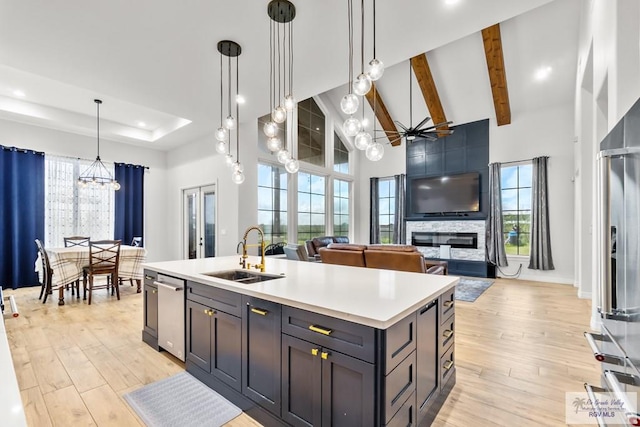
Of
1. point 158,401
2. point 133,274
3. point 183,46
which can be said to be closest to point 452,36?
point 183,46

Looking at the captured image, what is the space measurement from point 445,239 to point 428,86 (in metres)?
3.64

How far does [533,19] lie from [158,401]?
7.36 meters

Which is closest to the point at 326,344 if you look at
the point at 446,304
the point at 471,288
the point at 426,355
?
the point at 426,355

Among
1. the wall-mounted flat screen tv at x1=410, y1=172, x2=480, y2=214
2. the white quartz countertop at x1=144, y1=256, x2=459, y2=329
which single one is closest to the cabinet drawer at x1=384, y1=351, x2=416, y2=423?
the white quartz countertop at x1=144, y1=256, x2=459, y2=329

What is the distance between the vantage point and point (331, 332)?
1525mm

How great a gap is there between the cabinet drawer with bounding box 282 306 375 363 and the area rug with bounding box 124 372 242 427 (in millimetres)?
868

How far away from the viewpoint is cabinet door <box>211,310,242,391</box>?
2070mm

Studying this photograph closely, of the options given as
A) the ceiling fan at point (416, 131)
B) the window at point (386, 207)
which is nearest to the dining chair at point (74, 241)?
the ceiling fan at point (416, 131)

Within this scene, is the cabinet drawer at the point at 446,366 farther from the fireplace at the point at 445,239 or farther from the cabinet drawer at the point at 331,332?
the fireplace at the point at 445,239

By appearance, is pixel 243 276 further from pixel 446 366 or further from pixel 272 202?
pixel 272 202

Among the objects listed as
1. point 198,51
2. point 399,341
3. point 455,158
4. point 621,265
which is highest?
point 198,51

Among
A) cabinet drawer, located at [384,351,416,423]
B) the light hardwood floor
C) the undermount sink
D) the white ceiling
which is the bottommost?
the light hardwood floor

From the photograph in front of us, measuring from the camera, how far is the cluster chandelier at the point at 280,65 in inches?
110

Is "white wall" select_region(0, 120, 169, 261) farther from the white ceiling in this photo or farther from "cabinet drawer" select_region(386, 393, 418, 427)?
"cabinet drawer" select_region(386, 393, 418, 427)
